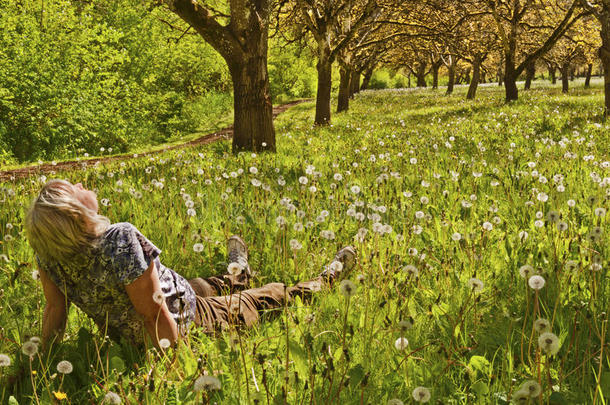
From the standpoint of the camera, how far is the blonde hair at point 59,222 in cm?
223

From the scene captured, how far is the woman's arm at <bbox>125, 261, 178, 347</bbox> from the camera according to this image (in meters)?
2.43

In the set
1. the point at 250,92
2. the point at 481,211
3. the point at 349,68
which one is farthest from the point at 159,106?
the point at 481,211

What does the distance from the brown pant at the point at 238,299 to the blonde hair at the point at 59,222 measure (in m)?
0.90

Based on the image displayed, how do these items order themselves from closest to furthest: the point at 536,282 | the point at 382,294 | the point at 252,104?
the point at 536,282 → the point at 382,294 → the point at 252,104

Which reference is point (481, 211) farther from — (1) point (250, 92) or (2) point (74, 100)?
(2) point (74, 100)

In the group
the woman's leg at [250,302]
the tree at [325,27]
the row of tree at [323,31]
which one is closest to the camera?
the woman's leg at [250,302]

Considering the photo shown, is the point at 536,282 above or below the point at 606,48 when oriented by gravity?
below

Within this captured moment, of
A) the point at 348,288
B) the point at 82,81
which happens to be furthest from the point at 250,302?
Result: the point at 82,81

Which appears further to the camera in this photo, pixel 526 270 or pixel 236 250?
pixel 236 250

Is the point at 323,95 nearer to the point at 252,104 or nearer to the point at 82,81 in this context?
the point at 252,104

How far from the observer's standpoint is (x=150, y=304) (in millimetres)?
2451

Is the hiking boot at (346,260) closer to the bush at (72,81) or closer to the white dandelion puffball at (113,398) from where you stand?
the white dandelion puffball at (113,398)

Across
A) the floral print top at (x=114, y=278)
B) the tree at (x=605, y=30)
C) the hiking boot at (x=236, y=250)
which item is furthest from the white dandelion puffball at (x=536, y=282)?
the tree at (x=605, y=30)

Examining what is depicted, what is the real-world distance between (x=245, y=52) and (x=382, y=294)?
7.29m
